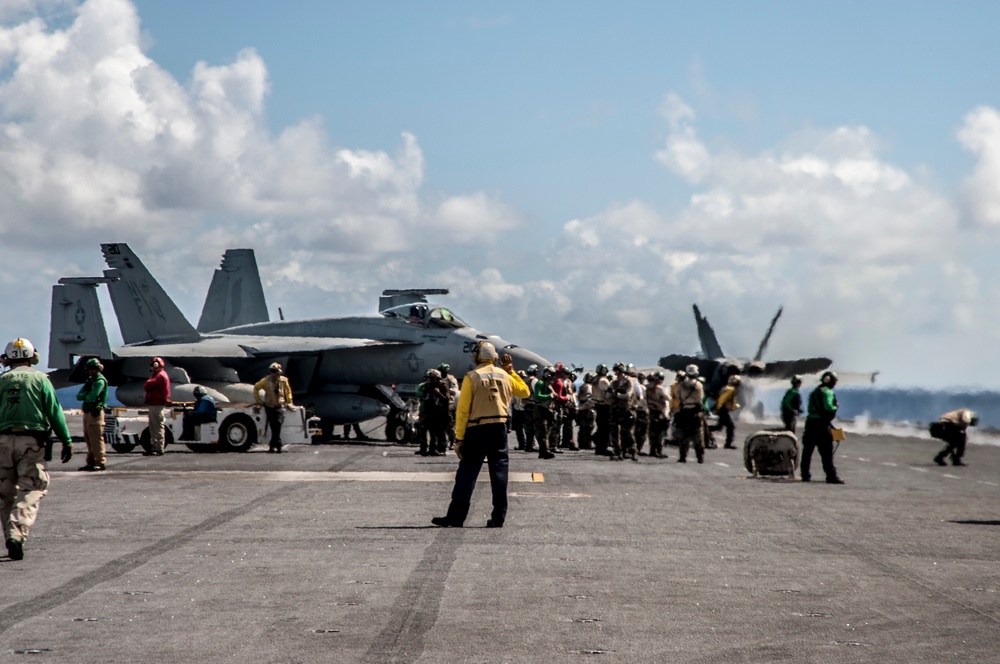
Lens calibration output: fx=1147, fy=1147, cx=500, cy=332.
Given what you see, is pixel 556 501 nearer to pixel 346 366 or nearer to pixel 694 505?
pixel 694 505

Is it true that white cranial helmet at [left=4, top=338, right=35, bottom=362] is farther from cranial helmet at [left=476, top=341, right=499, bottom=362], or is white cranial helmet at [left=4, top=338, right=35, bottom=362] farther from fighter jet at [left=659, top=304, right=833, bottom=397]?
fighter jet at [left=659, top=304, right=833, bottom=397]

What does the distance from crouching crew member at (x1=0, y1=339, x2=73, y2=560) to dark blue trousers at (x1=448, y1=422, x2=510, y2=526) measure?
4.06 metres

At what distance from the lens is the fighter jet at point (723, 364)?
4819cm

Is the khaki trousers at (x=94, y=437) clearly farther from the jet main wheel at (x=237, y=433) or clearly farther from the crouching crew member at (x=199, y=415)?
the jet main wheel at (x=237, y=433)

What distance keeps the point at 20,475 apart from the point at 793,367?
147 feet

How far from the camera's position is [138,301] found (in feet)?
117

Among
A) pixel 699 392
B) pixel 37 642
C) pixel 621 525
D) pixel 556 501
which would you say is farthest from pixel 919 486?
pixel 37 642

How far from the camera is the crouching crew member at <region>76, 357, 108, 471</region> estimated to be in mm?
19000

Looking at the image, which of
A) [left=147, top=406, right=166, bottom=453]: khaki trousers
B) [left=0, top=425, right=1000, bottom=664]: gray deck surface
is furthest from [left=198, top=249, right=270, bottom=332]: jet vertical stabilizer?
[left=0, top=425, right=1000, bottom=664]: gray deck surface

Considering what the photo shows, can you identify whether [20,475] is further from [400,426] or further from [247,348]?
[247,348]

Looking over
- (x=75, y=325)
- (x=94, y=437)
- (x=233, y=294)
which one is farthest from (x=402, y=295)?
(x=94, y=437)

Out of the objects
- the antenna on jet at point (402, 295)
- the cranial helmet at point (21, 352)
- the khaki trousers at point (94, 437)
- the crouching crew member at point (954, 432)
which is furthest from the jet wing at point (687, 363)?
the cranial helmet at point (21, 352)

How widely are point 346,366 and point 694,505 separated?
1871 centimetres

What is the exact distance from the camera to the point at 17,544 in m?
9.52
